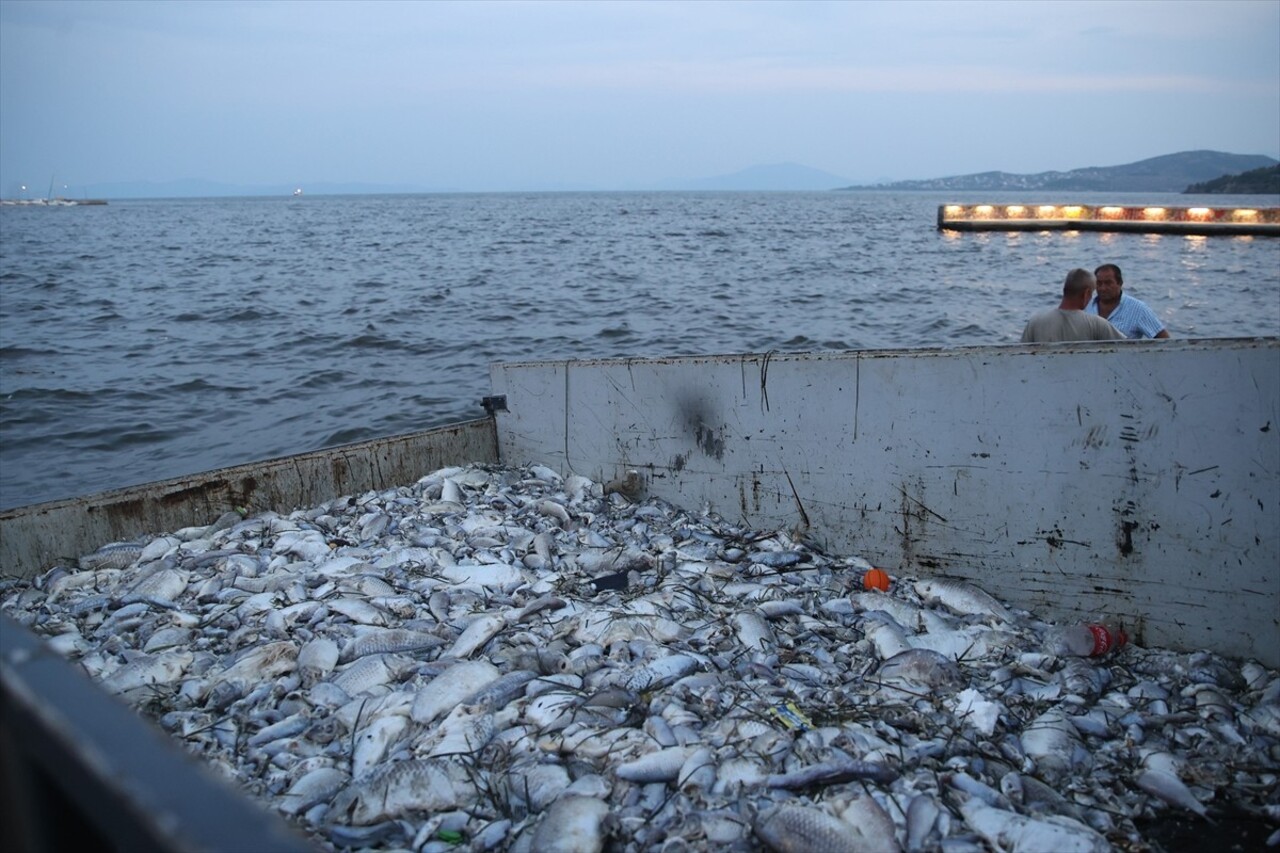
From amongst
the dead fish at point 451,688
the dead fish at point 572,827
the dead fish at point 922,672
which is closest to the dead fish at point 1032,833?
the dead fish at point 922,672

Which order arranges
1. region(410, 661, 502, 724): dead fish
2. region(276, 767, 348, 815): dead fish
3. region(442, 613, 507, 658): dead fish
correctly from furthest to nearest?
region(442, 613, 507, 658): dead fish, region(410, 661, 502, 724): dead fish, region(276, 767, 348, 815): dead fish

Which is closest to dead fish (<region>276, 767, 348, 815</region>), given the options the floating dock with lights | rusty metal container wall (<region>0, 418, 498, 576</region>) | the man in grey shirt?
rusty metal container wall (<region>0, 418, 498, 576</region>)

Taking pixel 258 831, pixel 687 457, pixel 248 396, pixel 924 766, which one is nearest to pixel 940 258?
pixel 248 396

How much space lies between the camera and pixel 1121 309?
304 inches

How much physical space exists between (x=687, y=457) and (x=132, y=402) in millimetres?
10350

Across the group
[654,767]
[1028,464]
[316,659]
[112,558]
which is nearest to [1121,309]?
[1028,464]

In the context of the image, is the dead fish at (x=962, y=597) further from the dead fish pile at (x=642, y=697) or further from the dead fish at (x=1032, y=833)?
the dead fish at (x=1032, y=833)

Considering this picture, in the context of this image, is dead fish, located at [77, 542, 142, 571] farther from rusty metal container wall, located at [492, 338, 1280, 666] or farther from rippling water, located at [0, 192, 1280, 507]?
rippling water, located at [0, 192, 1280, 507]

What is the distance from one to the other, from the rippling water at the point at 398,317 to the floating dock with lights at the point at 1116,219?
14.1ft

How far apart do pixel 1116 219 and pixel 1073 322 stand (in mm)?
53254

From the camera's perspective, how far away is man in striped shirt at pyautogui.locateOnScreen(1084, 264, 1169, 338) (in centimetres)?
758

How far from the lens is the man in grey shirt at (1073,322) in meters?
6.07

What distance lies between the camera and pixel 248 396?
13.0 meters

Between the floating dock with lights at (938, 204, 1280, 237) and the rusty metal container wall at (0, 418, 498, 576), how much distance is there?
5219 cm
